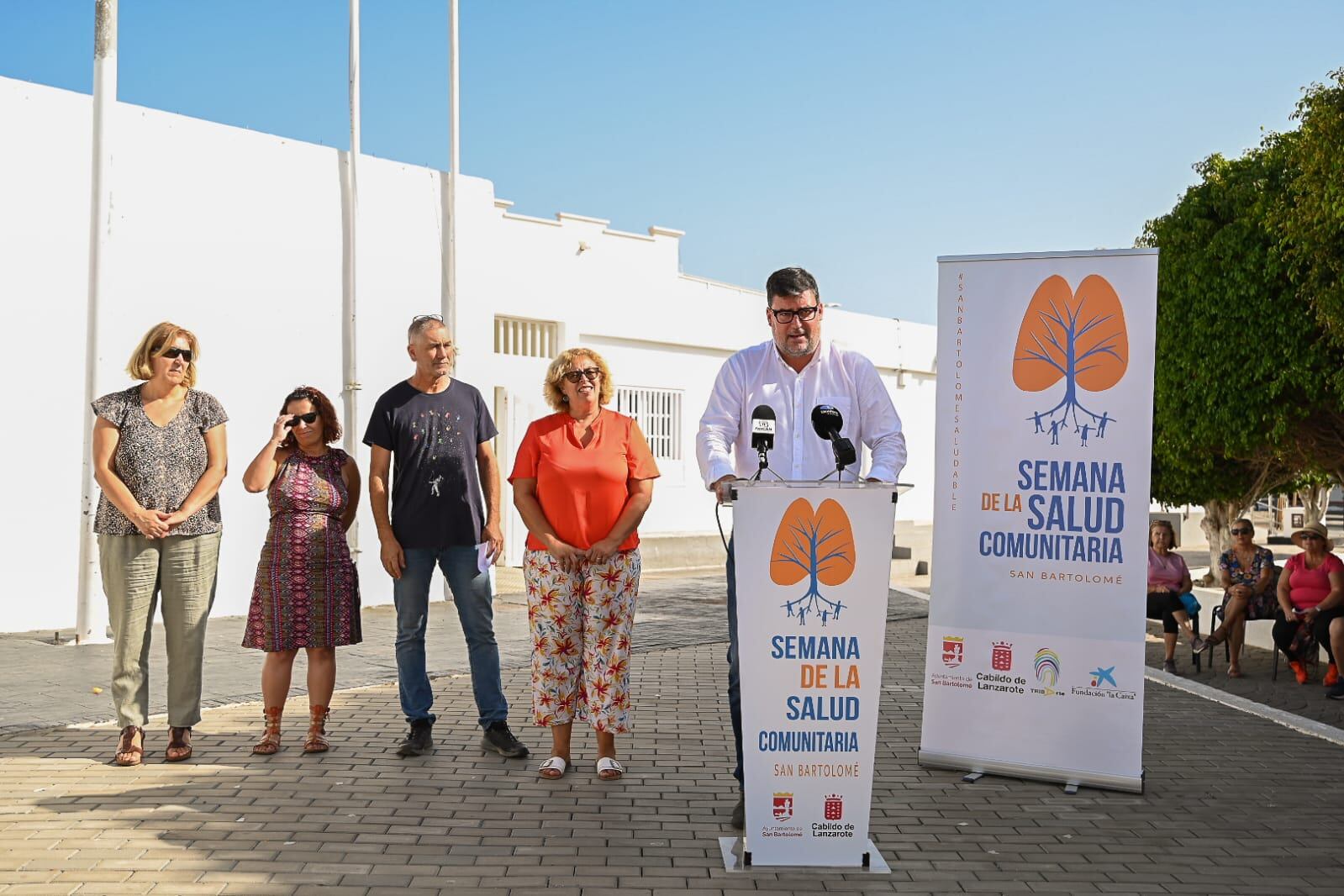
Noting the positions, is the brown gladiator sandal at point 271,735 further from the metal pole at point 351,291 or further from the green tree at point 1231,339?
the green tree at point 1231,339

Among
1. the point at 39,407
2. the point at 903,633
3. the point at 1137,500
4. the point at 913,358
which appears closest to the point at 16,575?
the point at 39,407

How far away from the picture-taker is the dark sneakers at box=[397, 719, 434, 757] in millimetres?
6328

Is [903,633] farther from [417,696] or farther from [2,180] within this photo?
[2,180]

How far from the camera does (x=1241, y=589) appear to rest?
10.6 meters

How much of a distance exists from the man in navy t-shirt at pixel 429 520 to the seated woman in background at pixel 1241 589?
265 inches

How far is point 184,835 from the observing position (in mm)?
4906

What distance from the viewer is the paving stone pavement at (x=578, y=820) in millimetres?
4504

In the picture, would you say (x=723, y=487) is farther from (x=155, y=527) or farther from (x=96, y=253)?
(x=96, y=253)

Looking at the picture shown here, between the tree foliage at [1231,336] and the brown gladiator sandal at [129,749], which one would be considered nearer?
the brown gladiator sandal at [129,749]

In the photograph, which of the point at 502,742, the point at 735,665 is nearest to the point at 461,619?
the point at 502,742

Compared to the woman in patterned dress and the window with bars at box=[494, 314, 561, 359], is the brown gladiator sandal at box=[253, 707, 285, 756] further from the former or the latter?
the window with bars at box=[494, 314, 561, 359]

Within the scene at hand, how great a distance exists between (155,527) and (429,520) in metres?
1.26

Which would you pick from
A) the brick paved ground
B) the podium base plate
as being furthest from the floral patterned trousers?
the podium base plate

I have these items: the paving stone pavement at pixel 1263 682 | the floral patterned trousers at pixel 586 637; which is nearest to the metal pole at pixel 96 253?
the floral patterned trousers at pixel 586 637
